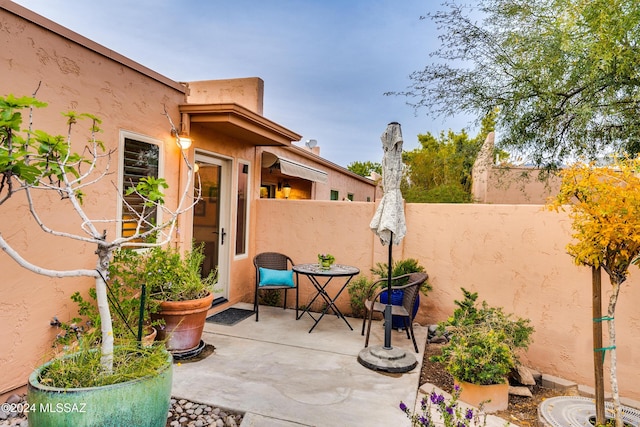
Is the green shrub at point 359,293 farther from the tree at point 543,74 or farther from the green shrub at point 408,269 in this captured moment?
the tree at point 543,74

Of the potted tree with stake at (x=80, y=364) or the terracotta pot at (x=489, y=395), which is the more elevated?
the potted tree with stake at (x=80, y=364)

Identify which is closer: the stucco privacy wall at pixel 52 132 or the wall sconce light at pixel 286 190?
the stucco privacy wall at pixel 52 132

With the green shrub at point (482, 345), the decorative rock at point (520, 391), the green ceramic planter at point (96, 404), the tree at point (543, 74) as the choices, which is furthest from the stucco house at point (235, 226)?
the tree at point (543, 74)

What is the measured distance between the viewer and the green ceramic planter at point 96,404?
180 cm

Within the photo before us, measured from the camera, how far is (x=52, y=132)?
3143 mm

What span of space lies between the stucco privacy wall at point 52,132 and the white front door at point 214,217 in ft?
→ 5.04

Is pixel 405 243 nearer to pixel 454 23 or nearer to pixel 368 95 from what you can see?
pixel 454 23

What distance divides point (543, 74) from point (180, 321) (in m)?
5.97

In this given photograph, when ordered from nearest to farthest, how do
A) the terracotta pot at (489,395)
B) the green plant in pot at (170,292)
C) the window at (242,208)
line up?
the terracotta pot at (489,395) → the green plant in pot at (170,292) → the window at (242,208)

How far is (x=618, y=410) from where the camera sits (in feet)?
8.87

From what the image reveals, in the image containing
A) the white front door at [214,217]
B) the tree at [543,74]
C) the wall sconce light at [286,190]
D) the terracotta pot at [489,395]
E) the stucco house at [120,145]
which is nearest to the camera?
the stucco house at [120,145]

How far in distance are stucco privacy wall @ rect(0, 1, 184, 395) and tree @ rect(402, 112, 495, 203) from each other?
19.0 ft

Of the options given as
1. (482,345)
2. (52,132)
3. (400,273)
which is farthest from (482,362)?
(52,132)

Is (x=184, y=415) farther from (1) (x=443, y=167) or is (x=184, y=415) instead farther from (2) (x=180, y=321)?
(1) (x=443, y=167)
